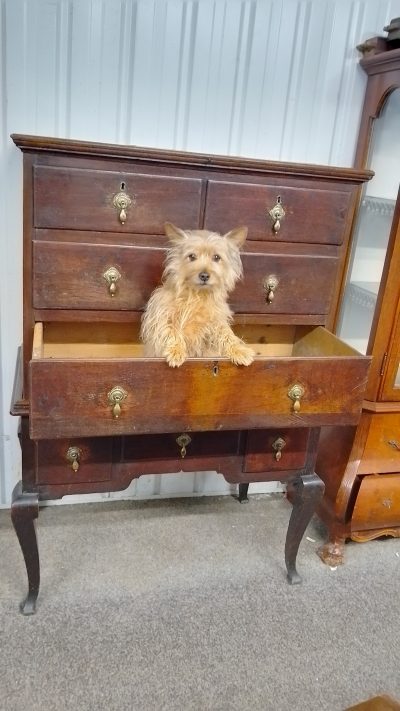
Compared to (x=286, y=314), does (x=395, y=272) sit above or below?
above

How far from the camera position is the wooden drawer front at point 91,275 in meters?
1.42

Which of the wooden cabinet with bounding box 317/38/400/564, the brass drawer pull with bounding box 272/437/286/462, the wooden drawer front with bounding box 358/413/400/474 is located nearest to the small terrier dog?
the brass drawer pull with bounding box 272/437/286/462

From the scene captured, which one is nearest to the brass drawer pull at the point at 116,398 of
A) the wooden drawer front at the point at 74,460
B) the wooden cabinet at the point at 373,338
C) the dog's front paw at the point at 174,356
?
the dog's front paw at the point at 174,356

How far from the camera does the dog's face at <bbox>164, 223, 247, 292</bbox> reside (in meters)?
1.41

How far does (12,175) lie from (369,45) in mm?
1226

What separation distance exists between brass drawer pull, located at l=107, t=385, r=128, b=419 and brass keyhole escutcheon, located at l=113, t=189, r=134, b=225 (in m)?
0.45

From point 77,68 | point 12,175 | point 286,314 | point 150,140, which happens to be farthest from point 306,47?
point 12,175

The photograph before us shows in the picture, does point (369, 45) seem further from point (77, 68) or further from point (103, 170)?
point (103, 170)

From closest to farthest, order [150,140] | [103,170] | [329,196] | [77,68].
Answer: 1. [103,170]
2. [329,196]
3. [77,68]
4. [150,140]

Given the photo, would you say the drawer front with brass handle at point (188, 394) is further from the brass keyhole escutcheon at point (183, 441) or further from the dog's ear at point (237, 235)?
the dog's ear at point (237, 235)

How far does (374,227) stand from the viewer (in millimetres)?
1961

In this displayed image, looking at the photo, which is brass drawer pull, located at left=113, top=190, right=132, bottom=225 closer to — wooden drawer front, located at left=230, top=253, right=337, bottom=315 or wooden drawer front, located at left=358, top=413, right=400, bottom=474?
wooden drawer front, located at left=230, top=253, right=337, bottom=315

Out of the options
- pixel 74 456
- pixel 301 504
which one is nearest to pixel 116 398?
pixel 74 456

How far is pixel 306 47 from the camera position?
186cm
